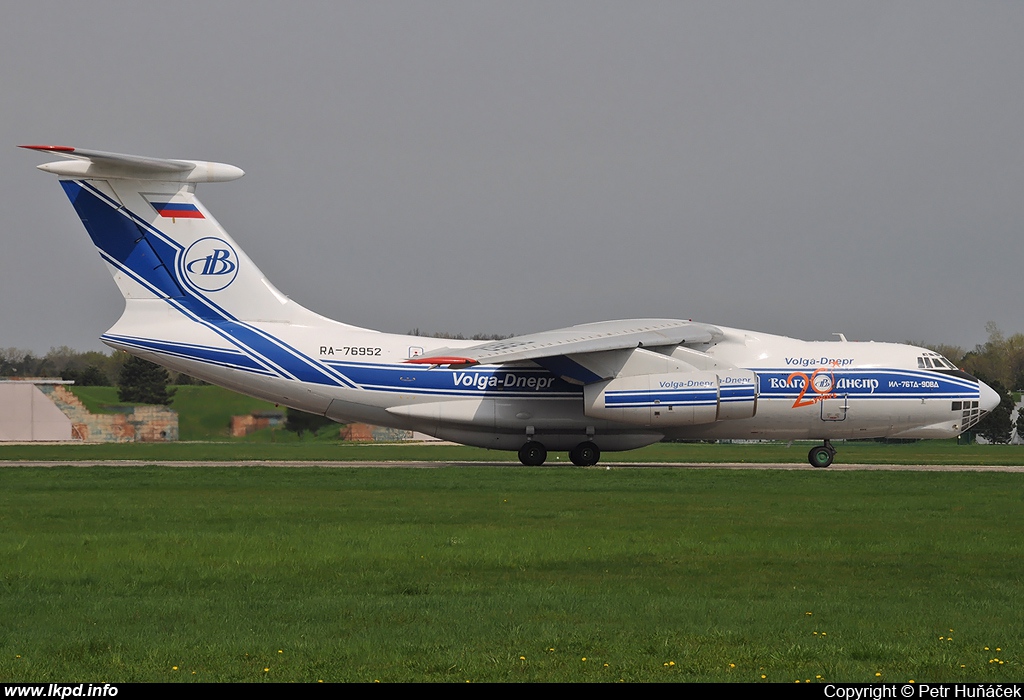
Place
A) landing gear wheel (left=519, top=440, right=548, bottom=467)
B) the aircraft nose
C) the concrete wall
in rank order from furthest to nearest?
1. the concrete wall
2. the aircraft nose
3. landing gear wheel (left=519, top=440, right=548, bottom=467)

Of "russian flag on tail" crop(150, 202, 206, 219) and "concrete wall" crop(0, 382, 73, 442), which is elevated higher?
"russian flag on tail" crop(150, 202, 206, 219)

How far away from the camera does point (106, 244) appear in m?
26.7

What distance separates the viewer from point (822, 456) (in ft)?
96.0

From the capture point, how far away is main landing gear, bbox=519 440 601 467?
93.9ft

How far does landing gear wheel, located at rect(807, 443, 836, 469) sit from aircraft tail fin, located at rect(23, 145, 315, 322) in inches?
555

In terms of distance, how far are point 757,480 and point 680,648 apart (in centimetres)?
1599

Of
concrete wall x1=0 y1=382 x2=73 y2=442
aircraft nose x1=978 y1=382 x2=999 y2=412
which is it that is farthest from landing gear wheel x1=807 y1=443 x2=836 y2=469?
concrete wall x1=0 y1=382 x2=73 y2=442

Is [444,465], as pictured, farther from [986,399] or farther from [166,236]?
[986,399]

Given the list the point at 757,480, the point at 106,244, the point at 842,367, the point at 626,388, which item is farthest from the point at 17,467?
the point at 842,367

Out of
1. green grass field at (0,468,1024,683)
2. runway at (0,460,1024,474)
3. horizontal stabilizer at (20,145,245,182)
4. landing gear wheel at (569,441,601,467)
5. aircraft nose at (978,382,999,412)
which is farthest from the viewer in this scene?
aircraft nose at (978,382,999,412)

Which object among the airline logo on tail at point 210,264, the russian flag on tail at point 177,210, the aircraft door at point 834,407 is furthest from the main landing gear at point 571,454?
the russian flag on tail at point 177,210

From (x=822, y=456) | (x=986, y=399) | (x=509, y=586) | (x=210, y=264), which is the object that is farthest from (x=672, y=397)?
(x=509, y=586)

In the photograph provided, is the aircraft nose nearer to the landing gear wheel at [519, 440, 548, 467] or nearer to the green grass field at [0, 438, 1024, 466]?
the green grass field at [0, 438, 1024, 466]

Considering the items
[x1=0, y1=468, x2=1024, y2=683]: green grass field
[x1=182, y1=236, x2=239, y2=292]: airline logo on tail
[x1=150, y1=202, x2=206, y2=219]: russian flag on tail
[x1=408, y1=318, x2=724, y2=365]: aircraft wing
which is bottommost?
[x1=0, y1=468, x2=1024, y2=683]: green grass field
